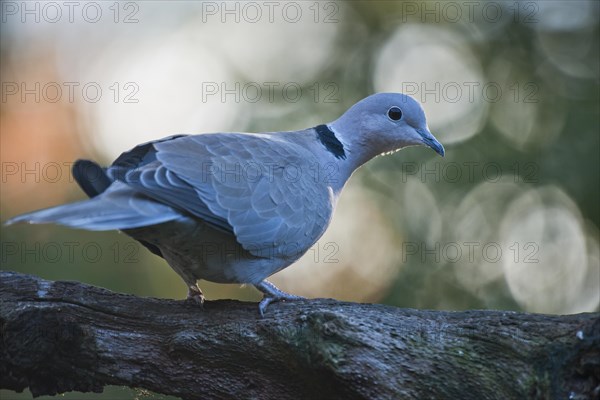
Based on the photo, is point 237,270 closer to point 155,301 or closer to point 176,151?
point 155,301

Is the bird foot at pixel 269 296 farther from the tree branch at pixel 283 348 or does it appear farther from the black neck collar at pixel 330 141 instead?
the black neck collar at pixel 330 141

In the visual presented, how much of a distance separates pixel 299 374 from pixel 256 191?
4.17 ft

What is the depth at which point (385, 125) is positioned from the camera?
582 centimetres

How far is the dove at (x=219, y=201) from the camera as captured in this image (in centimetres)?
423

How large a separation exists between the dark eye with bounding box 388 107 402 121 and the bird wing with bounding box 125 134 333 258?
36.3 inches

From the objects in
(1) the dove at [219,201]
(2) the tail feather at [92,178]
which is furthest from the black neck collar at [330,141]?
(2) the tail feather at [92,178]

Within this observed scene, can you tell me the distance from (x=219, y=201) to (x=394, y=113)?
1.91 m

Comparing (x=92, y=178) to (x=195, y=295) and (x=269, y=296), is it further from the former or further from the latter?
(x=269, y=296)

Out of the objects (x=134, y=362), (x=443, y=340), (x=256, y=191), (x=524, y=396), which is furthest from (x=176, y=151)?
(x=524, y=396)

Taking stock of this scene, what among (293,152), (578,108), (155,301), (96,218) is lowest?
(155,301)

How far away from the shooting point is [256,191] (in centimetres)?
480

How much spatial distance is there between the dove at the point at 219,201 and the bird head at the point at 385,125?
326 mm

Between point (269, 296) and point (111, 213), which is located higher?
point (111, 213)

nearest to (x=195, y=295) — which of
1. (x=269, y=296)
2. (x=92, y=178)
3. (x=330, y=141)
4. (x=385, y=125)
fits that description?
(x=269, y=296)
